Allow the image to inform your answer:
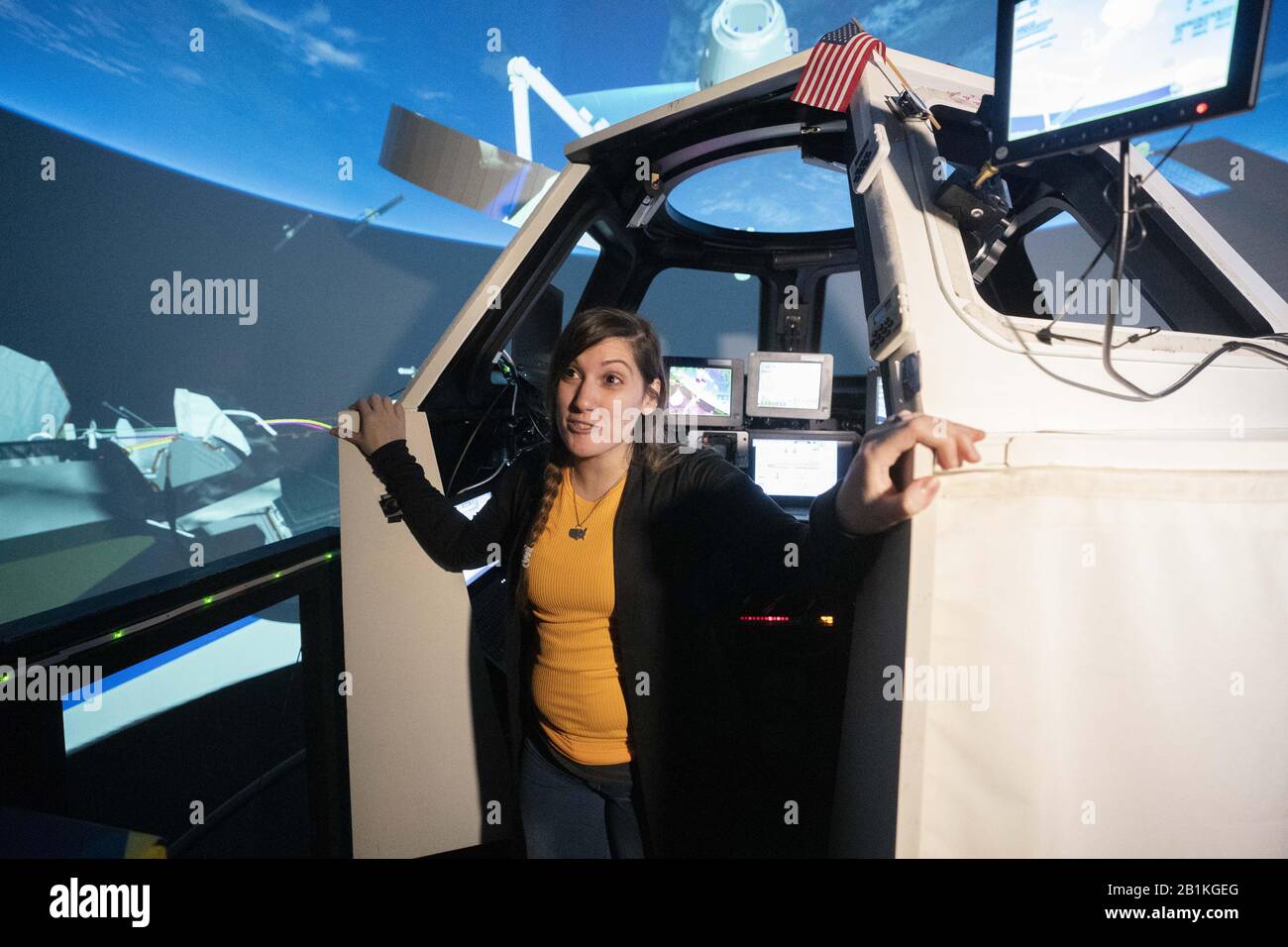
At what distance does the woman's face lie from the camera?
1.30 meters

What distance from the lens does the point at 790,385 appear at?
323 cm

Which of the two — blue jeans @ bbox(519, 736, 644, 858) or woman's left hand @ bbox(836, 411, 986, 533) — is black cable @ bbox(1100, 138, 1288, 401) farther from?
blue jeans @ bbox(519, 736, 644, 858)

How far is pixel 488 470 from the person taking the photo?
7.58 ft

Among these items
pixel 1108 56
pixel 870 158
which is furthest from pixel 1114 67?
pixel 870 158

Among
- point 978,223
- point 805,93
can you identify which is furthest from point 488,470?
point 978,223

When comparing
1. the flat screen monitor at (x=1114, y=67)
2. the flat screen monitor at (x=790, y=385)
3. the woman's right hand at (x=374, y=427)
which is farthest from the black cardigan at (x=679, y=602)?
the flat screen monitor at (x=790, y=385)

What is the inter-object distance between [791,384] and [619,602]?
93.4 inches

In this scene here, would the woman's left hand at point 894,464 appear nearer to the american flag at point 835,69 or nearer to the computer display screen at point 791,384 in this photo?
the american flag at point 835,69

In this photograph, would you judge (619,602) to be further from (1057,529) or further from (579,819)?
(1057,529)

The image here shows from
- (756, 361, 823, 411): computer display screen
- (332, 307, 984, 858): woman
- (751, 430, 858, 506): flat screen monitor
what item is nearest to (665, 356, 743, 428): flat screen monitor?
(756, 361, 823, 411): computer display screen

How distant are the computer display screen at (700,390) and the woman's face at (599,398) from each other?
6.22ft

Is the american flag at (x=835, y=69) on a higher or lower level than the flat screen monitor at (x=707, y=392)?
higher

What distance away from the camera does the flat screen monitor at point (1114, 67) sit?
29.7 inches
